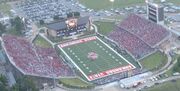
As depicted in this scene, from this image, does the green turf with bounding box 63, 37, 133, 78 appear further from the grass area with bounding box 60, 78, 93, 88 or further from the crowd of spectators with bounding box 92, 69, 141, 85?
the grass area with bounding box 60, 78, 93, 88

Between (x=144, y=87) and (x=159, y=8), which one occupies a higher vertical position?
(x=159, y=8)

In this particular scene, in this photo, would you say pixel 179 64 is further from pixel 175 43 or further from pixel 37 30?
pixel 37 30

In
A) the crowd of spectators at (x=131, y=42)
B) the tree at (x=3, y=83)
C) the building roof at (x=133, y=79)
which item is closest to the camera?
the tree at (x=3, y=83)

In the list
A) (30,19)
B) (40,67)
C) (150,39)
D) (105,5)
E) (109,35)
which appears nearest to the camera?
(40,67)

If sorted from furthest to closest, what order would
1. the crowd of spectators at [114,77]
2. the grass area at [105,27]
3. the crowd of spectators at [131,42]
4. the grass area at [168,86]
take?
the grass area at [105,27] < the crowd of spectators at [131,42] < the crowd of spectators at [114,77] < the grass area at [168,86]

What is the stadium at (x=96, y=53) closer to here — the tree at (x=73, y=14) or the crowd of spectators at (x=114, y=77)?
the crowd of spectators at (x=114, y=77)

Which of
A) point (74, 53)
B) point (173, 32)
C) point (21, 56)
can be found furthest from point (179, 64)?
point (21, 56)

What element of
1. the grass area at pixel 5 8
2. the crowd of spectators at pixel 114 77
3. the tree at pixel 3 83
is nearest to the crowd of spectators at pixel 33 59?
the tree at pixel 3 83
